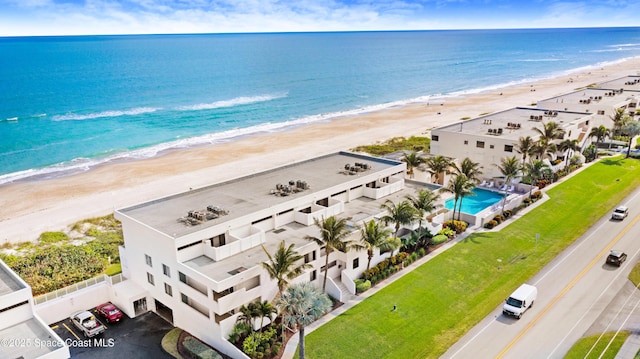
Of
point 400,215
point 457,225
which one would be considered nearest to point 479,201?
point 457,225

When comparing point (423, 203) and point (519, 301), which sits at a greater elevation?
point (423, 203)

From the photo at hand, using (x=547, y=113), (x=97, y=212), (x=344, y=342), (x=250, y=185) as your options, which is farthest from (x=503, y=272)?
(x=97, y=212)

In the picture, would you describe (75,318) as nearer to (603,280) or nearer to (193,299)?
(193,299)

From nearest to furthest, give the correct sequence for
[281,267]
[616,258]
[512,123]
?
[281,267], [616,258], [512,123]

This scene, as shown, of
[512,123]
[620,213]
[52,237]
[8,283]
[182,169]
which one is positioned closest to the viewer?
[8,283]

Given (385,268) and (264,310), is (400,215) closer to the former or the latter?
(385,268)

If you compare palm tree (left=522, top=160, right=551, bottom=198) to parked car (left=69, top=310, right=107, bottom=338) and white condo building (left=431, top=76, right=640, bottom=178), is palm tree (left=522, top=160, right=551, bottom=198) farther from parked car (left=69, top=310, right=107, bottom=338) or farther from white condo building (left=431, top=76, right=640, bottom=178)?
parked car (left=69, top=310, right=107, bottom=338)

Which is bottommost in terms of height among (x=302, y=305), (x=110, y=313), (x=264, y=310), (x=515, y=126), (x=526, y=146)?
(x=110, y=313)
